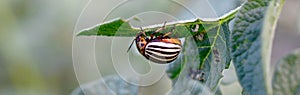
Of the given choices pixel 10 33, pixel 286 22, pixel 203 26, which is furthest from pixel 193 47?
pixel 286 22

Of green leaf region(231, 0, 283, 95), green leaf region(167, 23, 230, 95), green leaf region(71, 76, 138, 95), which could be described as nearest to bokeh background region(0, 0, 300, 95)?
green leaf region(71, 76, 138, 95)

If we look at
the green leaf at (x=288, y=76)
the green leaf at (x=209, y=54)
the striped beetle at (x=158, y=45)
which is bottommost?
the green leaf at (x=288, y=76)

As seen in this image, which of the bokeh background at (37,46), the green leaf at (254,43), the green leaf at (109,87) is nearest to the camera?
the green leaf at (254,43)

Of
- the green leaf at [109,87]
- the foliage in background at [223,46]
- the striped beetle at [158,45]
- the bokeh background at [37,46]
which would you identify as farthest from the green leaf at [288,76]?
the bokeh background at [37,46]

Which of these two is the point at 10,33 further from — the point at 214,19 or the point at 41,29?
the point at 214,19

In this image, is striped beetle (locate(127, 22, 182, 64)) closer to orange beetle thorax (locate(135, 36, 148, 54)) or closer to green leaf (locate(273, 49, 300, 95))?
orange beetle thorax (locate(135, 36, 148, 54))

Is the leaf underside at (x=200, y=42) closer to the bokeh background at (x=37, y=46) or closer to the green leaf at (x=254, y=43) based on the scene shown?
the green leaf at (x=254, y=43)

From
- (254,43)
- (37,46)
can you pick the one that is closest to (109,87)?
(254,43)

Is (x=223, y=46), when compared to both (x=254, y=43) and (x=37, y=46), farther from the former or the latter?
(x=37, y=46)
